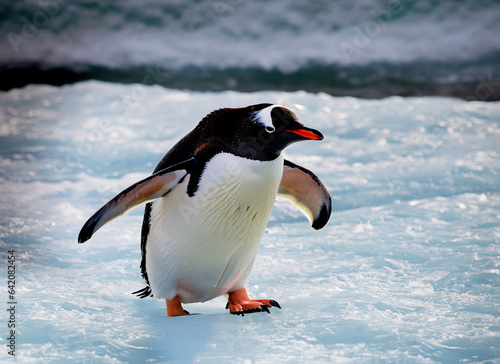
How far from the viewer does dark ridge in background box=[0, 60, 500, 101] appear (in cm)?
634

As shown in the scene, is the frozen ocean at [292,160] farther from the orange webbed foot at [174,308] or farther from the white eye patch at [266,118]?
the white eye patch at [266,118]

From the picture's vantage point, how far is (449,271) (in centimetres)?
216

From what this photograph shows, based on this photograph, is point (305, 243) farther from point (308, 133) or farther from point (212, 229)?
point (308, 133)

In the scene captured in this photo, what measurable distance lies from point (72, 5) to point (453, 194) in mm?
6462

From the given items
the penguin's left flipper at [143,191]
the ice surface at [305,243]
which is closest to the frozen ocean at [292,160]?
the ice surface at [305,243]

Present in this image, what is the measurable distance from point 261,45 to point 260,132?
6.30 metres

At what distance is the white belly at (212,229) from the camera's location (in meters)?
1.64

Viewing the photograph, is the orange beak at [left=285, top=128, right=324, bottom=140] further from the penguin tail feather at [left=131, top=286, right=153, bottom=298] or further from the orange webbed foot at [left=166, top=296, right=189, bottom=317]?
the penguin tail feather at [left=131, top=286, right=153, bottom=298]

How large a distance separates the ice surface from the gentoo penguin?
119 mm

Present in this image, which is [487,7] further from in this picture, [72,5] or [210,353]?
[210,353]

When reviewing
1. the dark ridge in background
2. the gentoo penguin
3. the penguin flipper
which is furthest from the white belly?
the dark ridge in background

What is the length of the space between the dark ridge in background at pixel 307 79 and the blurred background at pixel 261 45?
0.04ft

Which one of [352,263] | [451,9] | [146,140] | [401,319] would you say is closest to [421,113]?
[146,140]

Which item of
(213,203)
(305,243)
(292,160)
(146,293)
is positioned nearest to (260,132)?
(213,203)
